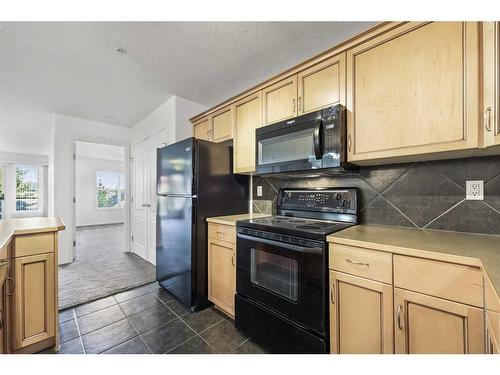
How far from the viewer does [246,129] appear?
2.20m

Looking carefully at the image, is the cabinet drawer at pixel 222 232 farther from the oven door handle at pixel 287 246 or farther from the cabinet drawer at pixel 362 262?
the cabinet drawer at pixel 362 262

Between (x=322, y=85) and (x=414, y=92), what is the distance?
0.60 metres

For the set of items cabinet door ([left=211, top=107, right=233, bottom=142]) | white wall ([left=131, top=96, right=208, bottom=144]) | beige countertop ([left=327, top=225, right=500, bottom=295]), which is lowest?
beige countertop ([left=327, top=225, right=500, bottom=295])

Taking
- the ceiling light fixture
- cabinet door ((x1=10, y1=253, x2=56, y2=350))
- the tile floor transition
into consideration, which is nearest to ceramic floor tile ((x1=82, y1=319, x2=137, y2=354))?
the tile floor transition

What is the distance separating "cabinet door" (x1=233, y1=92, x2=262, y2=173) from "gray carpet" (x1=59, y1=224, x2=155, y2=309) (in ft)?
6.50

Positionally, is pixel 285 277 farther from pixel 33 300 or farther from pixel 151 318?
pixel 33 300

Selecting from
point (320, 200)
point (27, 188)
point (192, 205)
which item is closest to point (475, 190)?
point (320, 200)

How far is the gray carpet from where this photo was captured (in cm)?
243

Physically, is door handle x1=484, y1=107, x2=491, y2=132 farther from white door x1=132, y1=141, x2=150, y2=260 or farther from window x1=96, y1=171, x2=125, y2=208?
window x1=96, y1=171, x2=125, y2=208

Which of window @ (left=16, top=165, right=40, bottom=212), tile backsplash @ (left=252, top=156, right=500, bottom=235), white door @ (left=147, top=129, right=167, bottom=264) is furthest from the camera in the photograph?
window @ (left=16, top=165, right=40, bottom=212)

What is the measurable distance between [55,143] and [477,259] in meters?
4.93

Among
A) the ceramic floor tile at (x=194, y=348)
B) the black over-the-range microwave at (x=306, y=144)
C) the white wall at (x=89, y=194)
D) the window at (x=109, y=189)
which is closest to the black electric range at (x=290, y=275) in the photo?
the ceramic floor tile at (x=194, y=348)

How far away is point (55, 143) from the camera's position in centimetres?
351
